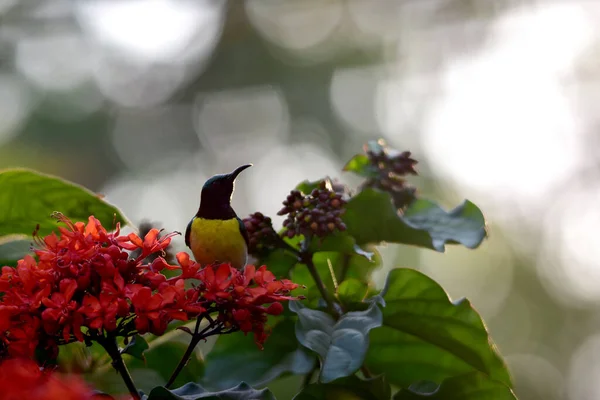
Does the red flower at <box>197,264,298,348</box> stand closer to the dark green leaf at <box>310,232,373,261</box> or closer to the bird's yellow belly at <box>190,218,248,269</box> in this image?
the bird's yellow belly at <box>190,218,248,269</box>

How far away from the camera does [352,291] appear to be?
1139mm

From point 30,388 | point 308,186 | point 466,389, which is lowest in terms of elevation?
point 466,389

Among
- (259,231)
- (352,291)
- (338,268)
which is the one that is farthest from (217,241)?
(338,268)

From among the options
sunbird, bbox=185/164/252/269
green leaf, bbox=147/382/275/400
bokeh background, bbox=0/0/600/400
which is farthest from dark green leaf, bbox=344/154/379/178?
bokeh background, bbox=0/0/600/400

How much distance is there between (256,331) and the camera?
884mm

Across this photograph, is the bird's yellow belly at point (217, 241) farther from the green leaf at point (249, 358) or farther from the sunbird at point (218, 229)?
the green leaf at point (249, 358)

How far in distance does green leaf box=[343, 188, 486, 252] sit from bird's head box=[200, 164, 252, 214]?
218 mm

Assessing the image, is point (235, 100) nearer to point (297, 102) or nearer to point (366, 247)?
point (297, 102)

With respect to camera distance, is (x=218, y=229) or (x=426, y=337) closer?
(x=218, y=229)

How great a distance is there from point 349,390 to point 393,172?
1.52 ft

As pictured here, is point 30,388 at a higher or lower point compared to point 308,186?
lower

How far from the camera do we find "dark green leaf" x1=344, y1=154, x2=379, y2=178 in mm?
1318

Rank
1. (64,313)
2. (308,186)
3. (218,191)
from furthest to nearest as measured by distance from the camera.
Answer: (308,186)
(218,191)
(64,313)

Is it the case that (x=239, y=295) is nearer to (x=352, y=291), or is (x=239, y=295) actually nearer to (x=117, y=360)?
(x=117, y=360)
